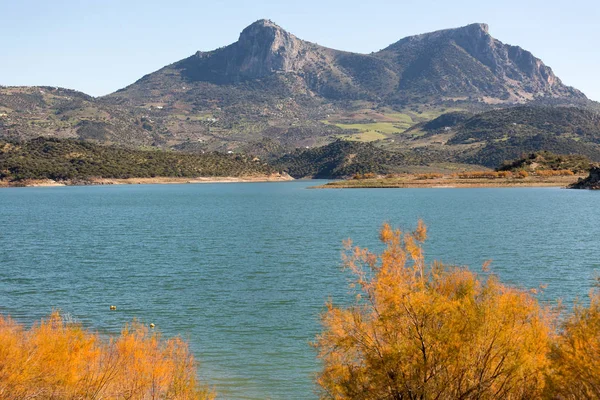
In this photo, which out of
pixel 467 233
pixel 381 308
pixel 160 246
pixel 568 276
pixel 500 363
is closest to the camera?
pixel 500 363

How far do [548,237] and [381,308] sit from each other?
2342 inches

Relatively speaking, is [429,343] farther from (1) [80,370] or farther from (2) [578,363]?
(1) [80,370]

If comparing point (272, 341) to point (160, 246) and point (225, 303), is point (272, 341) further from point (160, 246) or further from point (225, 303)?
point (160, 246)

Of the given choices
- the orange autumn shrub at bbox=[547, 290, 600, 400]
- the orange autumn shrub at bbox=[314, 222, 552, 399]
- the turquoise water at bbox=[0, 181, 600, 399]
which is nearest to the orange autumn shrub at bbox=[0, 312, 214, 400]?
the orange autumn shrub at bbox=[314, 222, 552, 399]

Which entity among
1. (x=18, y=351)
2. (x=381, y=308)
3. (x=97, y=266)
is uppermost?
(x=381, y=308)

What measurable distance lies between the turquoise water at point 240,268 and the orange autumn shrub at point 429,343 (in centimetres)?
670

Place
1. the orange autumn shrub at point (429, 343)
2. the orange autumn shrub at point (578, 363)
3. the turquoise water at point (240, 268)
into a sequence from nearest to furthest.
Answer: the orange autumn shrub at point (578, 363), the orange autumn shrub at point (429, 343), the turquoise water at point (240, 268)

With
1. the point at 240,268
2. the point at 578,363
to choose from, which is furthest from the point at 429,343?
the point at 240,268

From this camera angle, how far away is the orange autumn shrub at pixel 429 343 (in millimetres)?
16953

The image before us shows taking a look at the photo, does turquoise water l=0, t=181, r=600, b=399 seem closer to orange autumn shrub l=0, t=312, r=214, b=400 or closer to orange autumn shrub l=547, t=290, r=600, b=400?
orange autumn shrub l=0, t=312, r=214, b=400

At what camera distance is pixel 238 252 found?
6316cm

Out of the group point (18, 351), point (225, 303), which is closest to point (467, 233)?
point (225, 303)

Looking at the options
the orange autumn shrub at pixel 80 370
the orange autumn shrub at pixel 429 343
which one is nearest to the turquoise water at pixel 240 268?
the orange autumn shrub at pixel 80 370

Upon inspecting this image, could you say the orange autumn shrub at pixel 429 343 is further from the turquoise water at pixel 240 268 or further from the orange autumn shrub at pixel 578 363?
the turquoise water at pixel 240 268
